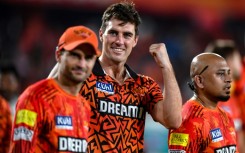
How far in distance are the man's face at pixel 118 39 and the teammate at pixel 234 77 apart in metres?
2.95

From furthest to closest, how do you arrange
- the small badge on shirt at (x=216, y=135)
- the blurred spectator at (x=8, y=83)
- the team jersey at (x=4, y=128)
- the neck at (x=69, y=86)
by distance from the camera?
the blurred spectator at (x=8, y=83) < the team jersey at (x=4, y=128) < the small badge on shirt at (x=216, y=135) < the neck at (x=69, y=86)

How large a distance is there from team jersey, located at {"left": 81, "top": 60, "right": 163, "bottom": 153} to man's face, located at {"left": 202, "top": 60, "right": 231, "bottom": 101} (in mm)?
513

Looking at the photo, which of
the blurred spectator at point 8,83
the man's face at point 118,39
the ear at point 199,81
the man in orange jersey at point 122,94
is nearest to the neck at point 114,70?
the man in orange jersey at point 122,94

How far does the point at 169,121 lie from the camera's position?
5109mm

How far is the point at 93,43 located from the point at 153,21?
44.6 ft

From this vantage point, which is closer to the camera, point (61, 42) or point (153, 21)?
point (61, 42)

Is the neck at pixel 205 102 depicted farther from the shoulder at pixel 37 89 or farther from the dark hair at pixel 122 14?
the shoulder at pixel 37 89

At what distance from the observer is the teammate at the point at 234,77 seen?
26.9ft

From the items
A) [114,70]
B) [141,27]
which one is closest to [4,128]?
[114,70]

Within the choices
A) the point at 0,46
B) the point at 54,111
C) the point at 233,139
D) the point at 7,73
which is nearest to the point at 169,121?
the point at 233,139

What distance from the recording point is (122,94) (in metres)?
5.29

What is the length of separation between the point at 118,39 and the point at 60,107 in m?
1.02

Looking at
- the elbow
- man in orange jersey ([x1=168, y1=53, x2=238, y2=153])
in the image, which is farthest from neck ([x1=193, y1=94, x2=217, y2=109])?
the elbow

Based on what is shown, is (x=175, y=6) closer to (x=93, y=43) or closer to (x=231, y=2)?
(x=231, y=2)
